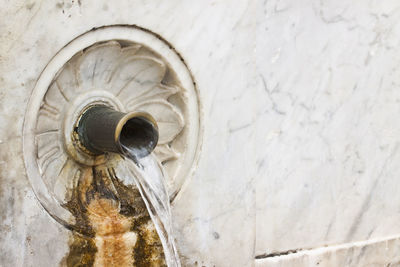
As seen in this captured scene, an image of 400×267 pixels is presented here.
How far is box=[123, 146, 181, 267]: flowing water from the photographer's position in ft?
7.92

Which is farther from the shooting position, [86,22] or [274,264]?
[274,264]

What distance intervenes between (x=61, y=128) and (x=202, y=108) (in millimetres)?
573

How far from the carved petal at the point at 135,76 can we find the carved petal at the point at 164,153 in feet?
0.74

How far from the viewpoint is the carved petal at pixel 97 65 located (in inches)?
92.5

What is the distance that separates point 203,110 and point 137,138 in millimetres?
382

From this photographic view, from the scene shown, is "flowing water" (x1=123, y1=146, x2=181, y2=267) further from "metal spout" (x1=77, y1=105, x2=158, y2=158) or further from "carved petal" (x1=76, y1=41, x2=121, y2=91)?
"carved petal" (x1=76, y1=41, x2=121, y2=91)

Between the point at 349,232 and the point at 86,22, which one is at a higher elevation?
the point at 86,22

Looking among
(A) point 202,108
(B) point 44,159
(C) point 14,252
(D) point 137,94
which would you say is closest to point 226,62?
(A) point 202,108

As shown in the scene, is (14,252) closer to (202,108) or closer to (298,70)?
(202,108)

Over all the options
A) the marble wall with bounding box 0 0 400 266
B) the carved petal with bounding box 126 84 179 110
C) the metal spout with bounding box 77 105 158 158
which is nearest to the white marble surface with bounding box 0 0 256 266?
the marble wall with bounding box 0 0 400 266

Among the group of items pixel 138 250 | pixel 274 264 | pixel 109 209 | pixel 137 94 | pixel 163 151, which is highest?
pixel 137 94

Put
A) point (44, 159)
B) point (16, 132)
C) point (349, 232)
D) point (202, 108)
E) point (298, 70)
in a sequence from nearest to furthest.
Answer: point (16, 132) < point (44, 159) < point (202, 108) < point (298, 70) < point (349, 232)

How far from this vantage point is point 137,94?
2.55m

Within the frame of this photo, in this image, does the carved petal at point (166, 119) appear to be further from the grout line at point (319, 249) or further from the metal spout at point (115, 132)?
the grout line at point (319, 249)
